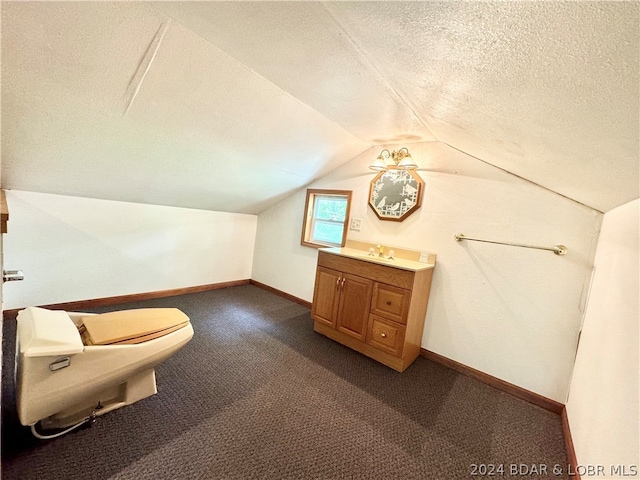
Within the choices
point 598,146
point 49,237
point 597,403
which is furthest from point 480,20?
point 49,237

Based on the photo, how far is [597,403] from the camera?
Result: 1345mm

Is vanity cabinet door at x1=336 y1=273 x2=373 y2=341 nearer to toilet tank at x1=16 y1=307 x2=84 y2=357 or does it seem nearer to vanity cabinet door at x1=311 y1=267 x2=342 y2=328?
vanity cabinet door at x1=311 y1=267 x2=342 y2=328

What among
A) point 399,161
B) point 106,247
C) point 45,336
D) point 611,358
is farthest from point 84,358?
point 399,161

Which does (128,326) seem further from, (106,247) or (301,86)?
(106,247)

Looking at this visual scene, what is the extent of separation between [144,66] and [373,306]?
2292mm

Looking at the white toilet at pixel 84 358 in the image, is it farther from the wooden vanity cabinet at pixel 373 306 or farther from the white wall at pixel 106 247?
the white wall at pixel 106 247

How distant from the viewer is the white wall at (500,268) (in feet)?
6.55

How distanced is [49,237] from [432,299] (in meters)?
3.63

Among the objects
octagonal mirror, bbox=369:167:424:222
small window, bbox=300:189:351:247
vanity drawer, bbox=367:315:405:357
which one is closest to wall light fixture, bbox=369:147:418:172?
octagonal mirror, bbox=369:167:424:222

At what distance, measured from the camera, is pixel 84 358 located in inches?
47.4

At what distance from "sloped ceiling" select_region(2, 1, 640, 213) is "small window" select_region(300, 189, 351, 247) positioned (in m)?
0.94

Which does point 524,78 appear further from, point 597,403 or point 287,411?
point 287,411

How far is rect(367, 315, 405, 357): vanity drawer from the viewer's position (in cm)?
227

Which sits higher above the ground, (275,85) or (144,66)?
(275,85)
